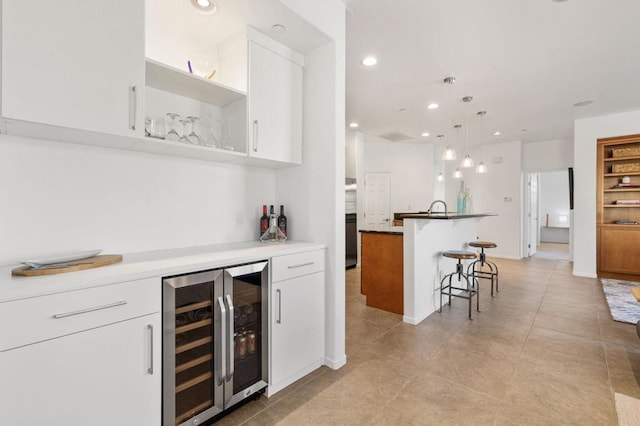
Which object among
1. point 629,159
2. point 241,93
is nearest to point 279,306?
point 241,93

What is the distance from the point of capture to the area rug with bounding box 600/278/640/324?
328 centimetres

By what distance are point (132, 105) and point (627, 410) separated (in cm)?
330

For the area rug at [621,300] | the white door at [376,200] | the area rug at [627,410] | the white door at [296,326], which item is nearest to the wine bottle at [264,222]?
the white door at [296,326]

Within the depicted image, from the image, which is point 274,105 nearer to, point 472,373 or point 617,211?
point 472,373

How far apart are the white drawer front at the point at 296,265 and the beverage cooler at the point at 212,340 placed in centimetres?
8

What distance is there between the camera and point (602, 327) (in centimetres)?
304

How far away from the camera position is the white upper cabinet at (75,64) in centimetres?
122

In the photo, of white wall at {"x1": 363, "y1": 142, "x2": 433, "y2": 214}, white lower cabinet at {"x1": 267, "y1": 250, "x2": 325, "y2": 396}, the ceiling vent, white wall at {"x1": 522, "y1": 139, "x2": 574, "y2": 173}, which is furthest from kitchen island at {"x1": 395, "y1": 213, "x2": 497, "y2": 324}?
white wall at {"x1": 522, "y1": 139, "x2": 574, "y2": 173}

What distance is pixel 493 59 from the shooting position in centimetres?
315

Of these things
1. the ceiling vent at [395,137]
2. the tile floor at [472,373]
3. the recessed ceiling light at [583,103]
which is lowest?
the tile floor at [472,373]

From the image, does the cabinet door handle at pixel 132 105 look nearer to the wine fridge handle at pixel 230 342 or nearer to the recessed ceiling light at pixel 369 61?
the wine fridge handle at pixel 230 342

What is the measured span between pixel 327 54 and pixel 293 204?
119cm

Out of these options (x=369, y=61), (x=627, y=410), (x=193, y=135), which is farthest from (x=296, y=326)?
(x=369, y=61)

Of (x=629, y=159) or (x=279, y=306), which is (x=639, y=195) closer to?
(x=629, y=159)
